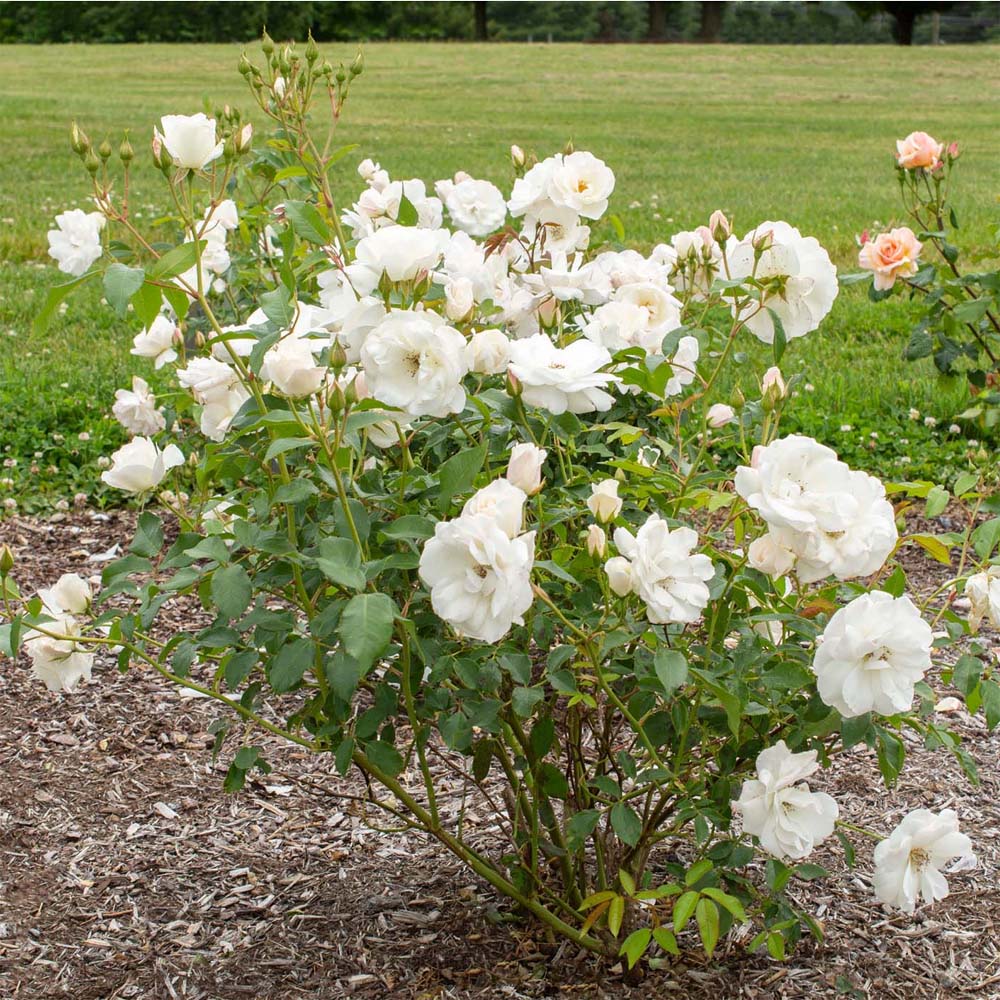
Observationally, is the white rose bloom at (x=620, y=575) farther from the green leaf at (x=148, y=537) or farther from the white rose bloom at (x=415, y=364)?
the green leaf at (x=148, y=537)

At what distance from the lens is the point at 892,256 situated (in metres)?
3.03

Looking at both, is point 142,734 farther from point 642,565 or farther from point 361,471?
point 642,565

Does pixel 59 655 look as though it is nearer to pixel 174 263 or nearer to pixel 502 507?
pixel 174 263

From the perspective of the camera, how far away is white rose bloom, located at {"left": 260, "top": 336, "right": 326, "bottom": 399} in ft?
4.59

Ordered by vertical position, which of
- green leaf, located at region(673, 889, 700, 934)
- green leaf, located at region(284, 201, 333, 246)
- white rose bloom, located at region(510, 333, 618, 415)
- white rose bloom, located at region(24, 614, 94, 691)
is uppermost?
green leaf, located at region(284, 201, 333, 246)

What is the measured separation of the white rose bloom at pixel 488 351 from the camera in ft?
5.14

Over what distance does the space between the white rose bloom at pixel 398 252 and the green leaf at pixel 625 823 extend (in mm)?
744

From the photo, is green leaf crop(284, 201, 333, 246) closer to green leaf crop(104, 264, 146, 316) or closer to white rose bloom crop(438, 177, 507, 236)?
green leaf crop(104, 264, 146, 316)

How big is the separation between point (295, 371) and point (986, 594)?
34.0 inches

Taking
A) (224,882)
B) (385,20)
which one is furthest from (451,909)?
(385,20)

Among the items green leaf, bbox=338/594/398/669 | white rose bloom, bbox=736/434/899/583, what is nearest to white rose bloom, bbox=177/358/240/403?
green leaf, bbox=338/594/398/669

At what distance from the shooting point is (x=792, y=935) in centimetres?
186

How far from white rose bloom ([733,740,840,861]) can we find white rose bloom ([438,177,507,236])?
1.07 meters

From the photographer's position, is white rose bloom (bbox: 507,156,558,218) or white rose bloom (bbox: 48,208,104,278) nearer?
white rose bloom (bbox: 507,156,558,218)
